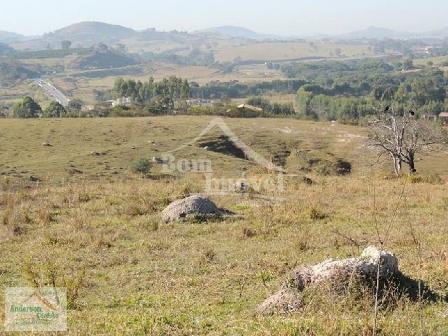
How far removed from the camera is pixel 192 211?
16391 mm

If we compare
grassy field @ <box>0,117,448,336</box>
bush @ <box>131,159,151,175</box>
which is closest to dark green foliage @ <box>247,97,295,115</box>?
bush @ <box>131,159,151,175</box>

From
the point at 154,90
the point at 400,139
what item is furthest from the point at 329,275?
the point at 154,90

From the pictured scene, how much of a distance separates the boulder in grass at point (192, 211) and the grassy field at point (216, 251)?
A: 488 millimetres

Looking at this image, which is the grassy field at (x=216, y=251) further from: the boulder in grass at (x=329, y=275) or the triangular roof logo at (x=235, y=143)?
the triangular roof logo at (x=235, y=143)

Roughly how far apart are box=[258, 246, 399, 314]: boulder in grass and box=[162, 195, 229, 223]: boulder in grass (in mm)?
7870

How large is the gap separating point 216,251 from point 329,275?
4.91 metres

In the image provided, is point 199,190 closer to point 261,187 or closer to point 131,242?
point 261,187

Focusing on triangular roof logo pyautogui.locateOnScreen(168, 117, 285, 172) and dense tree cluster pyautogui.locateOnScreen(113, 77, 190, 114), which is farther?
dense tree cluster pyautogui.locateOnScreen(113, 77, 190, 114)

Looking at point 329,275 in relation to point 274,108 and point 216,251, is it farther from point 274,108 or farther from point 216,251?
point 274,108

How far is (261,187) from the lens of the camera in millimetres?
22922

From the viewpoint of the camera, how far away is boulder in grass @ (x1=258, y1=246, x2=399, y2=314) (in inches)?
317

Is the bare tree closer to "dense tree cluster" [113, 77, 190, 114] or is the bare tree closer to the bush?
A: the bush

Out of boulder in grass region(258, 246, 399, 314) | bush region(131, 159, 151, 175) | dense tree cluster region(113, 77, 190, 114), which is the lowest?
bush region(131, 159, 151, 175)

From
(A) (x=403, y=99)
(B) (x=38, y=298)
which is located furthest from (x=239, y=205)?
(A) (x=403, y=99)
